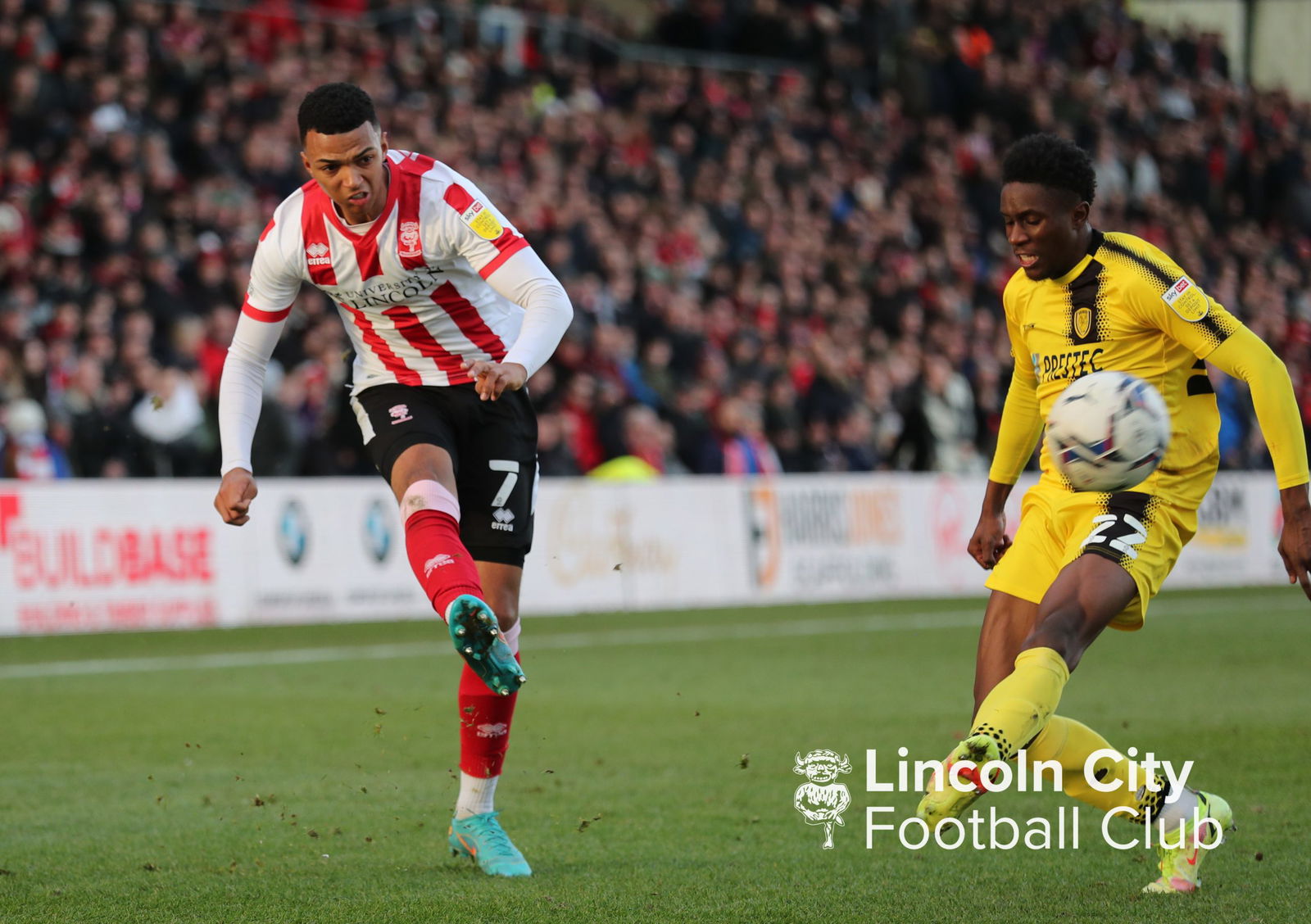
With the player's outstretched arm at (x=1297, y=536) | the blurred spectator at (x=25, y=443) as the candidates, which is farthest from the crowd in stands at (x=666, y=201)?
the player's outstretched arm at (x=1297, y=536)

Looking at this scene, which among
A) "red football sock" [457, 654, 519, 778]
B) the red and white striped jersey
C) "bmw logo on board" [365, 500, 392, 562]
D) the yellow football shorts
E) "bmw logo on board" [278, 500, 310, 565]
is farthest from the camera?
"bmw logo on board" [365, 500, 392, 562]

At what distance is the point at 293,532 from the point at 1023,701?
11.5 m

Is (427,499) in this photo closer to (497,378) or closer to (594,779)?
(497,378)

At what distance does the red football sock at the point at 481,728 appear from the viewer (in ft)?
21.5

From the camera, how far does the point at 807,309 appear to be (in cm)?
2308

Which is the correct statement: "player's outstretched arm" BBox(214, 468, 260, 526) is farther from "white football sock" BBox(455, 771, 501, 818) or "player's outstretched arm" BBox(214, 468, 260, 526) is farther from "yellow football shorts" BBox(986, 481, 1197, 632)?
"yellow football shorts" BBox(986, 481, 1197, 632)

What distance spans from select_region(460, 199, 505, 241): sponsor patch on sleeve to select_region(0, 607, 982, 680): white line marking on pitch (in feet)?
24.3

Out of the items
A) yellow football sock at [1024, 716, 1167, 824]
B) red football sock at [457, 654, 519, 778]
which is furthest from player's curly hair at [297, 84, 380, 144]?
yellow football sock at [1024, 716, 1167, 824]

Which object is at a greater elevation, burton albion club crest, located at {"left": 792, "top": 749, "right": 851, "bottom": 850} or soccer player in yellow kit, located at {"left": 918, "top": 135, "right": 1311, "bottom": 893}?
soccer player in yellow kit, located at {"left": 918, "top": 135, "right": 1311, "bottom": 893}

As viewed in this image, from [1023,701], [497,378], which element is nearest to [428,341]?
[497,378]

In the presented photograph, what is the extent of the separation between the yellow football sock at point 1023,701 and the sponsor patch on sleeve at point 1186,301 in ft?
3.91

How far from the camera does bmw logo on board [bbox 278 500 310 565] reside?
51.6ft

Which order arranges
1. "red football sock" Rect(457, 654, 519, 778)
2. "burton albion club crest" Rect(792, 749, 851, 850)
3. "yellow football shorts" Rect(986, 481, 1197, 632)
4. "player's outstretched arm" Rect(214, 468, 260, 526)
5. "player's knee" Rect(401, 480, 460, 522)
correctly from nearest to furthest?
"yellow football shorts" Rect(986, 481, 1197, 632), "player's knee" Rect(401, 480, 460, 522), "player's outstretched arm" Rect(214, 468, 260, 526), "red football sock" Rect(457, 654, 519, 778), "burton albion club crest" Rect(792, 749, 851, 850)

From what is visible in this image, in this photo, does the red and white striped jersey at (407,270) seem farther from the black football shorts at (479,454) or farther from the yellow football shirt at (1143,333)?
Answer: the yellow football shirt at (1143,333)
